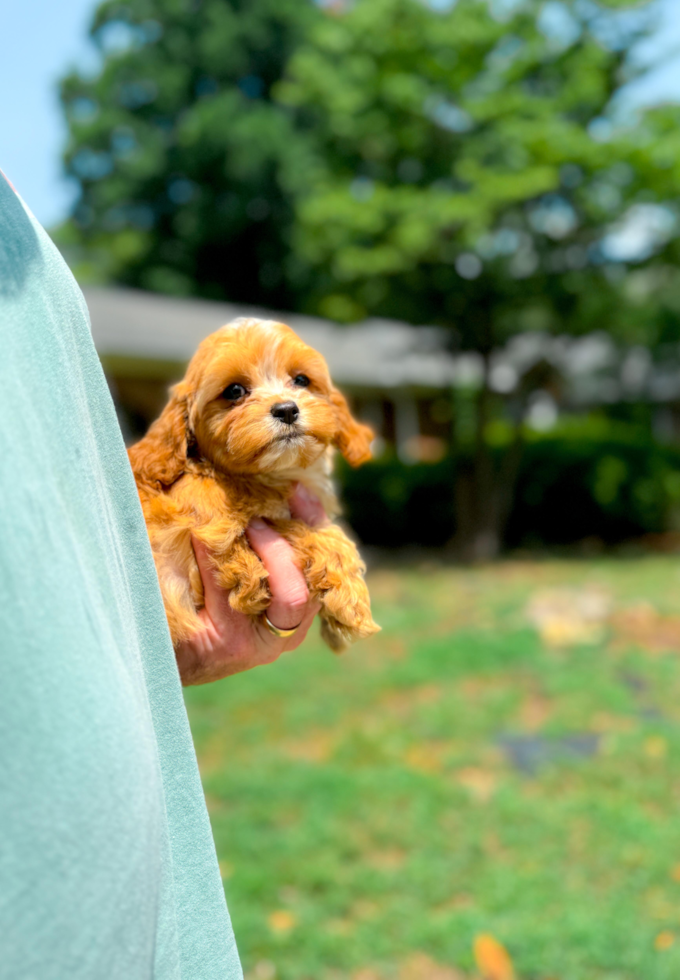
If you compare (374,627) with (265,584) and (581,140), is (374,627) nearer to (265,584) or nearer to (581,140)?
(265,584)

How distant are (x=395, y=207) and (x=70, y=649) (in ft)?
46.1

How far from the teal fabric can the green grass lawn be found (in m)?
3.49

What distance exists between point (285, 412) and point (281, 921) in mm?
3556

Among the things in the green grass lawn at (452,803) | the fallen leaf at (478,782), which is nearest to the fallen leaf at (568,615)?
the green grass lawn at (452,803)

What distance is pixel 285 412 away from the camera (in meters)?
1.64

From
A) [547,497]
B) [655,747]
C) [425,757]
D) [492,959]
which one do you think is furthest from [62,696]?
[547,497]

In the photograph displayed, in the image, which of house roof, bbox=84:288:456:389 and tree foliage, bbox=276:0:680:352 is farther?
house roof, bbox=84:288:456:389

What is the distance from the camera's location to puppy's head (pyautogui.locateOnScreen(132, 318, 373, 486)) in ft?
5.39

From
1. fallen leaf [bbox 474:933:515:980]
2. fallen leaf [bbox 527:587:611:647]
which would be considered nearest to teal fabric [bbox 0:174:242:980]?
fallen leaf [bbox 474:933:515:980]

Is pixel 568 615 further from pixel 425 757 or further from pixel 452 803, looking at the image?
pixel 452 803

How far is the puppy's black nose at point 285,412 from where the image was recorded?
5.34 feet

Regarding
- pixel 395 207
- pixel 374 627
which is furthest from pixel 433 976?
pixel 395 207

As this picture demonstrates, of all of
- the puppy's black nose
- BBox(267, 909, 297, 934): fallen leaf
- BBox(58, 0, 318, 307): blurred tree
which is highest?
BBox(58, 0, 318, 307): blurred tree

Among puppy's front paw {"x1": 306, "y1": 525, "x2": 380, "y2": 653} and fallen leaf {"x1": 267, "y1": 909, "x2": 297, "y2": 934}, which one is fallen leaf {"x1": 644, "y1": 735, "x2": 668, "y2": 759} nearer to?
fallen leaf {"x1": 267, "y1": 909, "x2": 297, "y2": 934}
